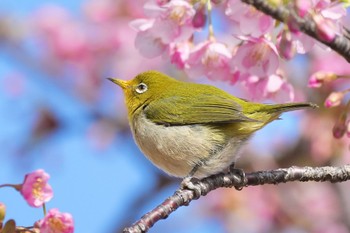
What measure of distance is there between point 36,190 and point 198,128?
1.09m

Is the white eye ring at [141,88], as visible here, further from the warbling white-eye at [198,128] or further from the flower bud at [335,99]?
the flower bud at [335,99]

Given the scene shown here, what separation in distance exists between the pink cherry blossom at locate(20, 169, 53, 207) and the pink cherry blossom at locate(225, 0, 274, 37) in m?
1.06

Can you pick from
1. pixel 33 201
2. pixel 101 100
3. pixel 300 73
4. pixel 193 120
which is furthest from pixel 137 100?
pixel 101 100

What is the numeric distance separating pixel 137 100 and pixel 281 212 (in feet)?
9.69

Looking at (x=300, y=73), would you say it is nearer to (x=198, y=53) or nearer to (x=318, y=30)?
(x=198, y=53)

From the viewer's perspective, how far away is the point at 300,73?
5.83 meters

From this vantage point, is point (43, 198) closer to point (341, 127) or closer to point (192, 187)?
point (192, 187)

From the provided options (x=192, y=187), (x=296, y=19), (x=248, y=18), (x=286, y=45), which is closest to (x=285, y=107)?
(x=248, y=18)

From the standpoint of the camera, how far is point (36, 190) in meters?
2.90

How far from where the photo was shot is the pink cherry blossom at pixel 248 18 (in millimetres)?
2945

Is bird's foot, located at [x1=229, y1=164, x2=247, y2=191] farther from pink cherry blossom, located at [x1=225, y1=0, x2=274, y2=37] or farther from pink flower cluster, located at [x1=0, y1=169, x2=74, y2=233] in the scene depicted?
pink flower cluster, located at [x1=0, y1=169, x2=74, y2=233]

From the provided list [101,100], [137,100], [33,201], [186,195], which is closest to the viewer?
[186,195]

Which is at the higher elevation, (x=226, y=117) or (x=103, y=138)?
(x=103, y=138)

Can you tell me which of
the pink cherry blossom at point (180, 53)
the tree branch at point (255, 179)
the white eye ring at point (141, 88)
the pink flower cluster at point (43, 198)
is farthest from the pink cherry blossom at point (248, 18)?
the white eye ring at point (141, 88)
